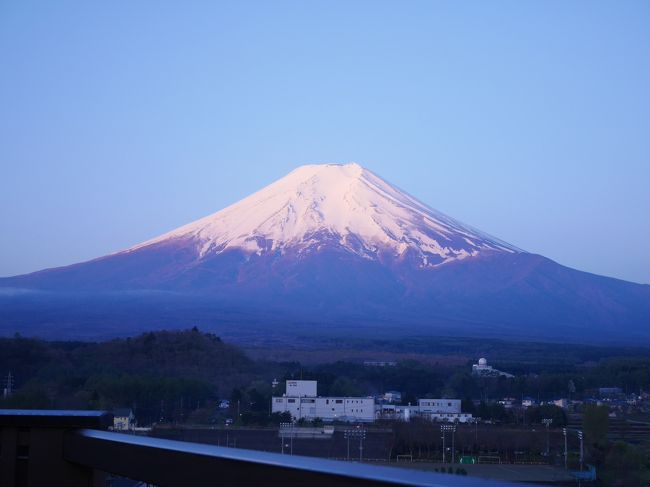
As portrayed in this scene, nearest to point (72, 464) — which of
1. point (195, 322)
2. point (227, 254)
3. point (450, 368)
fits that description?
point (450, 368)

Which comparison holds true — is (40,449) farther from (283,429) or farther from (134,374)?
(134,374)

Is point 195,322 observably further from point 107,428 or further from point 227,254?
point 107,428

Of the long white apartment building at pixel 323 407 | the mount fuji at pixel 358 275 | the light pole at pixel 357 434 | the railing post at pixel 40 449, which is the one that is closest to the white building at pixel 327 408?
the long white apartment building at pixel 323 407

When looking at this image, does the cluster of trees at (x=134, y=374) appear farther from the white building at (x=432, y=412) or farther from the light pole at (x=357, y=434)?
the white building at (x=432, y=412)

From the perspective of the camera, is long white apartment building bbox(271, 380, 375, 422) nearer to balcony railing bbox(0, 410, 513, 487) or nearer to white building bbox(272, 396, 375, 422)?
white building bbox(272, 396, 375, 422)

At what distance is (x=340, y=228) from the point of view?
169 ft

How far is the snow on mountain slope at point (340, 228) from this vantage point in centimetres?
4956

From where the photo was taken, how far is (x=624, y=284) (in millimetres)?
52875

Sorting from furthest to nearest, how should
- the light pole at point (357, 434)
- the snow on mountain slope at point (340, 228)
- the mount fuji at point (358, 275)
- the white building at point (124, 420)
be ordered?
the snow on mountain slope at point (340, 228) < the mount fuji at point (358, 275) < the light pole at point (357, 434) < the white building at point (124, 420)

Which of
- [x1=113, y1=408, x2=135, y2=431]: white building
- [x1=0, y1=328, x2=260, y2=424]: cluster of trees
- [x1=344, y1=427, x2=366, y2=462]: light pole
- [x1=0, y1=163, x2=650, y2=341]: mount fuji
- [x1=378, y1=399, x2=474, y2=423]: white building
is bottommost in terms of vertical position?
[x1=344, y1=427, x2=366, y2=462]: light pole

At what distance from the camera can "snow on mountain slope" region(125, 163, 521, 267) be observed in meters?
49.6

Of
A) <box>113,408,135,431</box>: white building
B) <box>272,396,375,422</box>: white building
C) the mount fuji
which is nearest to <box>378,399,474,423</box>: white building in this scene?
<box>272,396,375,422</box>: white building

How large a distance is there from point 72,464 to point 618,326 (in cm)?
4470

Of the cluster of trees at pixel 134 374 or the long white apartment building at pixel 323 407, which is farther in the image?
the long white apartment building at pixel 323 407
